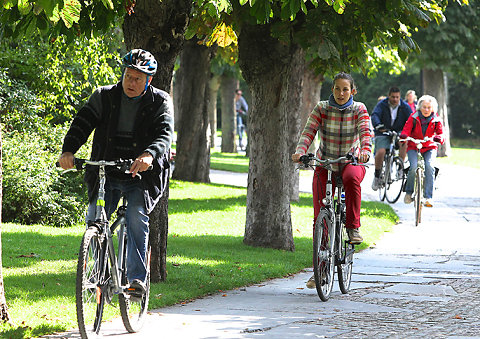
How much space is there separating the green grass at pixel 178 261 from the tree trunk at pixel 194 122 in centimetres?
455

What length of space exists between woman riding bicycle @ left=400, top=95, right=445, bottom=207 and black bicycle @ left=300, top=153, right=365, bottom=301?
6486 millimetres

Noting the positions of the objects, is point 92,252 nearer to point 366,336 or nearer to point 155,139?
point 155,139

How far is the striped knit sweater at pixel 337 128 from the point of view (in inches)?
335

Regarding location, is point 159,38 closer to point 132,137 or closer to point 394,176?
point 132,137

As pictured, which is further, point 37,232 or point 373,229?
point 373,229

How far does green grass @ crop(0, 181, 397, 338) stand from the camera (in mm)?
6961

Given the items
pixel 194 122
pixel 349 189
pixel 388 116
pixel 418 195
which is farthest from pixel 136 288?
pixel 194 122

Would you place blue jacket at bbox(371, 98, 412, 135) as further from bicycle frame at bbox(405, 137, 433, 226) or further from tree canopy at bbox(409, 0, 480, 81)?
tree canopy at bbox(409, 0, 480, 81)

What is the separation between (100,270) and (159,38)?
3066mm

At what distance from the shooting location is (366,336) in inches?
252

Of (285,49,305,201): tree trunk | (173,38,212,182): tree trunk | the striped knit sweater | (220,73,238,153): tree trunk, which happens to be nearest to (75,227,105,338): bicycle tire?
the striped knit sweater

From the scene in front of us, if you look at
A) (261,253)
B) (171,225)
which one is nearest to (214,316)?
(261,253)

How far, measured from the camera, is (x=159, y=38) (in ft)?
27.5

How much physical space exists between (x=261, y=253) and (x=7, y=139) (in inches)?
175
